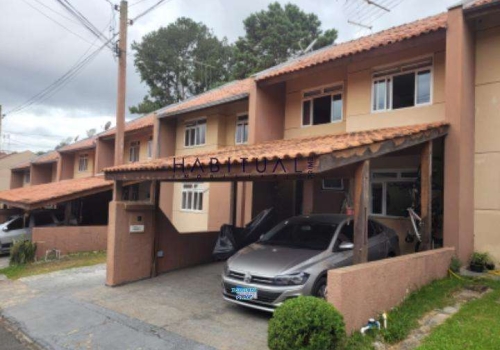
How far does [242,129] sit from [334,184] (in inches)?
179

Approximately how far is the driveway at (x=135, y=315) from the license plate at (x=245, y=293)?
37 centimetres

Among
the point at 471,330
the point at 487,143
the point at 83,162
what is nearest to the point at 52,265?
the point at 471,330

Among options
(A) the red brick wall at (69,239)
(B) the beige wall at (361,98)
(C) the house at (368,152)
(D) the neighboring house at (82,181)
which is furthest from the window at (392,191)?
(D) the neighboring house at (82,181)

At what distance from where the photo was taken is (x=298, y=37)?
3197cm

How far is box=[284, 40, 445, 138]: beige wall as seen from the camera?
384 inches

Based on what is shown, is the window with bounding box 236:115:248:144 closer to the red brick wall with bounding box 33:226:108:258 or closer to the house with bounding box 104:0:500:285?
the house with bounding box 104:0:500:285

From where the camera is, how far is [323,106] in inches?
492

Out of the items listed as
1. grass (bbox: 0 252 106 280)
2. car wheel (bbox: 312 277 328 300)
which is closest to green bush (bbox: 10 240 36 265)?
grass (bbox: 0 252 106 280)

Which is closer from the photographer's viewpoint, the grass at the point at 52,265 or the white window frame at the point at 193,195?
the grass at the point at 52,265

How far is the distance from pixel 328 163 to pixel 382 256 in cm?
349

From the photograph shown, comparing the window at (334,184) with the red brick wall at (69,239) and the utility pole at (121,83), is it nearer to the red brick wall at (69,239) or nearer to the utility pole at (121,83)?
the utility pole at (121,83)

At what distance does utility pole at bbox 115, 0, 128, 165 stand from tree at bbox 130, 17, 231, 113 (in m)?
22.5

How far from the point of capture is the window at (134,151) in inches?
865

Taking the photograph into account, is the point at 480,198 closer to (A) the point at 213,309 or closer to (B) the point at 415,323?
(B) the point at 415,323
